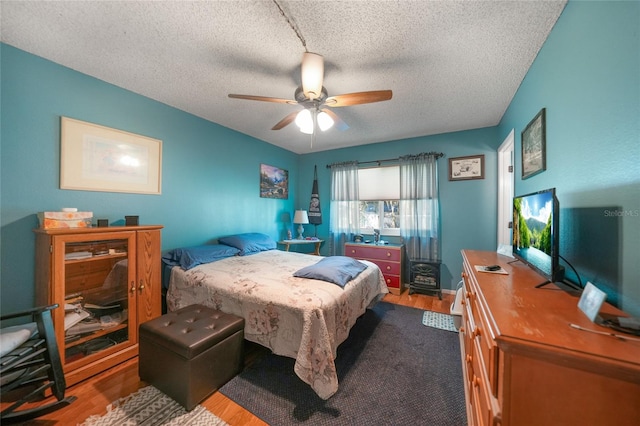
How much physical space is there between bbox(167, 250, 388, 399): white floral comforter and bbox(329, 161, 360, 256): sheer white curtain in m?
1.85

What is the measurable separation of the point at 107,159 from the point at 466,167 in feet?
15.0

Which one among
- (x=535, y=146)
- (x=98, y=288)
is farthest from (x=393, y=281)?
(x=98, y=288)

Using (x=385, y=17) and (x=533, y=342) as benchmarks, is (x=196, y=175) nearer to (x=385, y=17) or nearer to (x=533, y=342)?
(x=385, y=17)

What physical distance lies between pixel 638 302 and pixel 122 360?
128 inches

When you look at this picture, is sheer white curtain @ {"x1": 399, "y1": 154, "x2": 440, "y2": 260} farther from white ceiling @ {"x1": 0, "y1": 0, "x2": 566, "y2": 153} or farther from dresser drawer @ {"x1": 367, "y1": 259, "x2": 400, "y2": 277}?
white ceiling @ {"x1": 0, "y1": 0, "x2": 566, "y2": 153}

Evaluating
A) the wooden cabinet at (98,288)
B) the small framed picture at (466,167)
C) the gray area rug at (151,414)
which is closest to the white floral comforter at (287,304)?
the wooden cabinet at (98,288)

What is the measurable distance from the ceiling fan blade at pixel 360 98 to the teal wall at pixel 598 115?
1.03m

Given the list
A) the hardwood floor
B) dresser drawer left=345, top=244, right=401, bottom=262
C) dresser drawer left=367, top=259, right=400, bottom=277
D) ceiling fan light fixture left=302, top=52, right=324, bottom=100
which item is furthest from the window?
the hardwood floor

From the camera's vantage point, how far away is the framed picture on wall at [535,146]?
1635mm

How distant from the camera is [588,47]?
1.15 meters

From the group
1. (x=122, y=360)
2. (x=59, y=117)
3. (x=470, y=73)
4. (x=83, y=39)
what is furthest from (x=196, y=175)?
(x=470, y=73)

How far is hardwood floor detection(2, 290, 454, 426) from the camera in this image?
1.41 metres

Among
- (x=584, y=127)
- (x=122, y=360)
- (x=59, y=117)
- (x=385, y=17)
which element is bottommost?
(x=122, y=360)

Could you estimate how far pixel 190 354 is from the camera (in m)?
1.45
